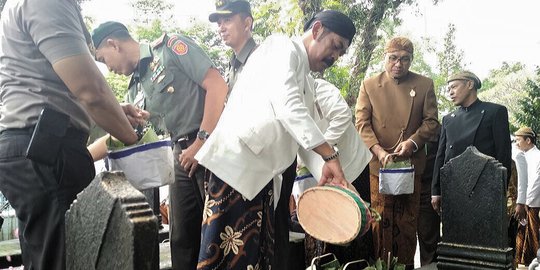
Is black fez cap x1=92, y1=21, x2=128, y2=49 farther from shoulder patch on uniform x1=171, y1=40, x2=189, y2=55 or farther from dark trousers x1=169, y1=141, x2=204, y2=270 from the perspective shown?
dark trousers x1=169, y1=141, x2=204, y2=270

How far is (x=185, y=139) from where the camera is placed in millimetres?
2947

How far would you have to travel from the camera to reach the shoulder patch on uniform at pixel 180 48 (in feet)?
9.67

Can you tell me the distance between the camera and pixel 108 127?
6.37 ft

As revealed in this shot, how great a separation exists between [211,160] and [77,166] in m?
0.63

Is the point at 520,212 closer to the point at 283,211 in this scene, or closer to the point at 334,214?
the point at 283,211

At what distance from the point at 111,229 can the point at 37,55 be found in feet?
3.13

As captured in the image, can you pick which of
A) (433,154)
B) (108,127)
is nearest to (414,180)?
(433,154)

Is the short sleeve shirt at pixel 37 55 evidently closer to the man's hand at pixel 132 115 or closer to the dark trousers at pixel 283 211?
the man's hand at pixel 132 115

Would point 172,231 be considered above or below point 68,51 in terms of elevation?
below

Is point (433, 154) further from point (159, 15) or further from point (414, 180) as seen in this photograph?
point (159, 15)

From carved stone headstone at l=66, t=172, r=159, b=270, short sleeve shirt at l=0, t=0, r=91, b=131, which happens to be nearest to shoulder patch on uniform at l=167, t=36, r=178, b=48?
short sleeve shirt at l=0, t=0, r=91, b=131

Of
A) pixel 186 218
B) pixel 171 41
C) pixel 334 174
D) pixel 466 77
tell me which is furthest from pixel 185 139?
pixel 466 77

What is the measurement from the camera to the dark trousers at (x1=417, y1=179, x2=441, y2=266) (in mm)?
4328

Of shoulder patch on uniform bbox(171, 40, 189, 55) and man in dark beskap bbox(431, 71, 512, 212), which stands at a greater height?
shoulder patch on uniform bbox(171, 40, 189, 55)
